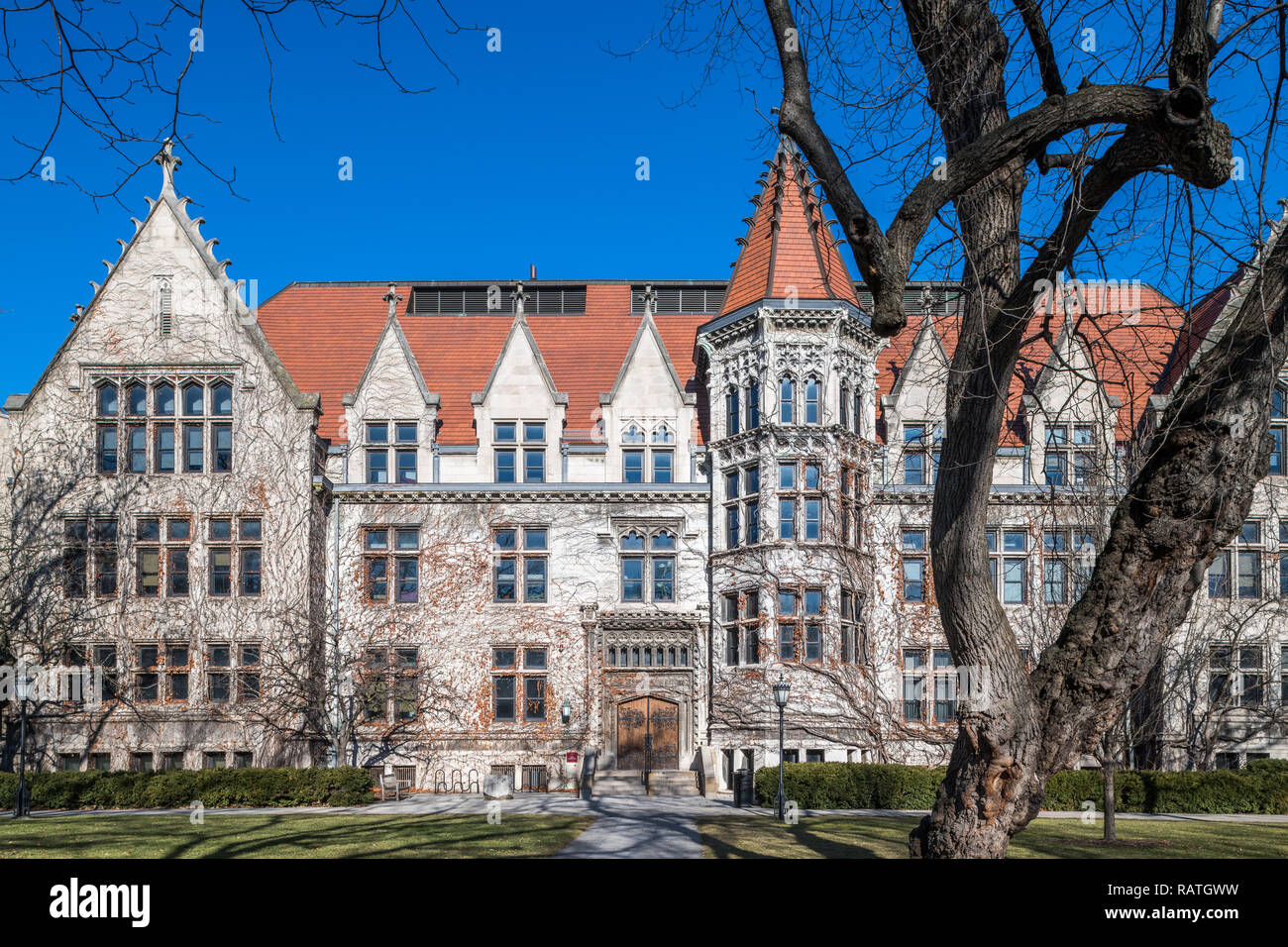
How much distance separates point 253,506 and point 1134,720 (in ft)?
80.2

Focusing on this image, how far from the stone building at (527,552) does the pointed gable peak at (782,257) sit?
145 millimetres

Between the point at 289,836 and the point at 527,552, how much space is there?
16297 mm

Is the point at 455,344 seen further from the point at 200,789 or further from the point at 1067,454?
the point at 1067,454

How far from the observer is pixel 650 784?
3181 cm

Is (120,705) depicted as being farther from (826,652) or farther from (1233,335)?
(1233,335)

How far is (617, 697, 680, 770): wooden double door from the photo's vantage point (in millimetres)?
33844

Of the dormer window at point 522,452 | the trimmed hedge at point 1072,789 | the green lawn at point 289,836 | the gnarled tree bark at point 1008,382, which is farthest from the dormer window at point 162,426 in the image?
the gnarled tree bark at point 1008,382

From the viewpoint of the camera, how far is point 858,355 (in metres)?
34.3

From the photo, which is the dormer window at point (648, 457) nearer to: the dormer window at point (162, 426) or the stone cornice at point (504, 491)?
the stone cornice at point (504, 491)

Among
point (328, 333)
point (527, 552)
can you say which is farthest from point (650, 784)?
point (328, 333)

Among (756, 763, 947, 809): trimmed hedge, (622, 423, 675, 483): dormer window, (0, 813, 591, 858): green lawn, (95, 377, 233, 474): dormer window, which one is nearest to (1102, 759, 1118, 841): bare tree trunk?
(756, 763, 947, 809): trimmed hedge

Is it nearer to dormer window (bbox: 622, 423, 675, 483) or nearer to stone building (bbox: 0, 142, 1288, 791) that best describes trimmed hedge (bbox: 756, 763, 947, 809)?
stone building (bbox: 0, 142, 1288, 791)

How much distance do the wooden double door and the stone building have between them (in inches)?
2.8
